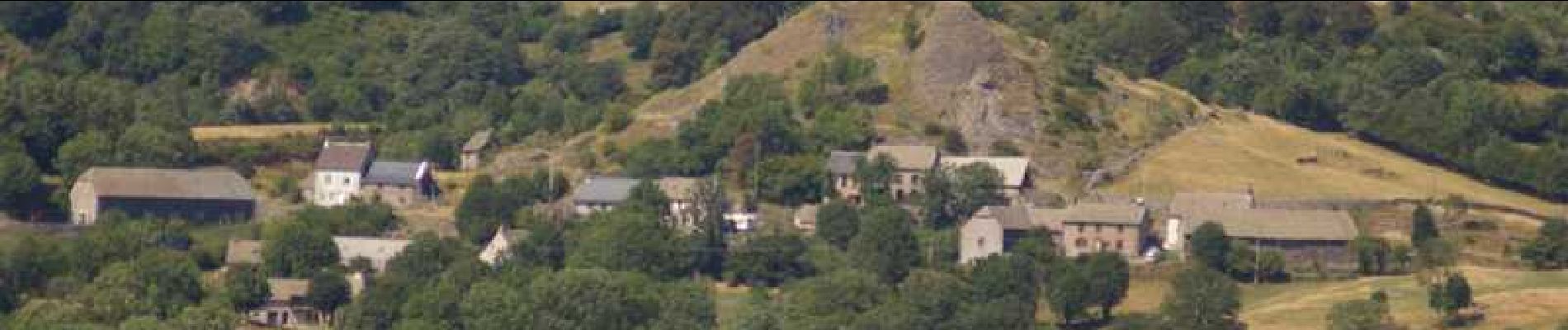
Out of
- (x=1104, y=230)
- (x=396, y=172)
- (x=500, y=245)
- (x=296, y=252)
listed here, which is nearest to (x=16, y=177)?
(x=296, y=252)

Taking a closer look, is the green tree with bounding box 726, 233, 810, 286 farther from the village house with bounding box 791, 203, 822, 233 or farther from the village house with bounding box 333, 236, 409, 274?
the village house with bounding box 333, 236, 409, 274

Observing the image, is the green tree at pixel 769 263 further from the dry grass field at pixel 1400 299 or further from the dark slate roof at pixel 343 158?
the dark slate roof at pixel 343 158

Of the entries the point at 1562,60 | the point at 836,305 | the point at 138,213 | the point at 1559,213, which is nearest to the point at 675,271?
the point at 836,305

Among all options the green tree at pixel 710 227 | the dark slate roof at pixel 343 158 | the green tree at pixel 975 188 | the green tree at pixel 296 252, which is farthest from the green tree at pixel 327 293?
the green tree at pixel 975 188

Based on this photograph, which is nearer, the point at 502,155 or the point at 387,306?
the point at 387,306

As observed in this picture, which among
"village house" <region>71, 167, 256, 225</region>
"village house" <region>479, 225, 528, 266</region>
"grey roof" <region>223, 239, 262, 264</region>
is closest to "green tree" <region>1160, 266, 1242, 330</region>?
"village house" <region>479, 225, 528, 266</region>

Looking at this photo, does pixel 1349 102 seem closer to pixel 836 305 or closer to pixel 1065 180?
pixel 1065 180
